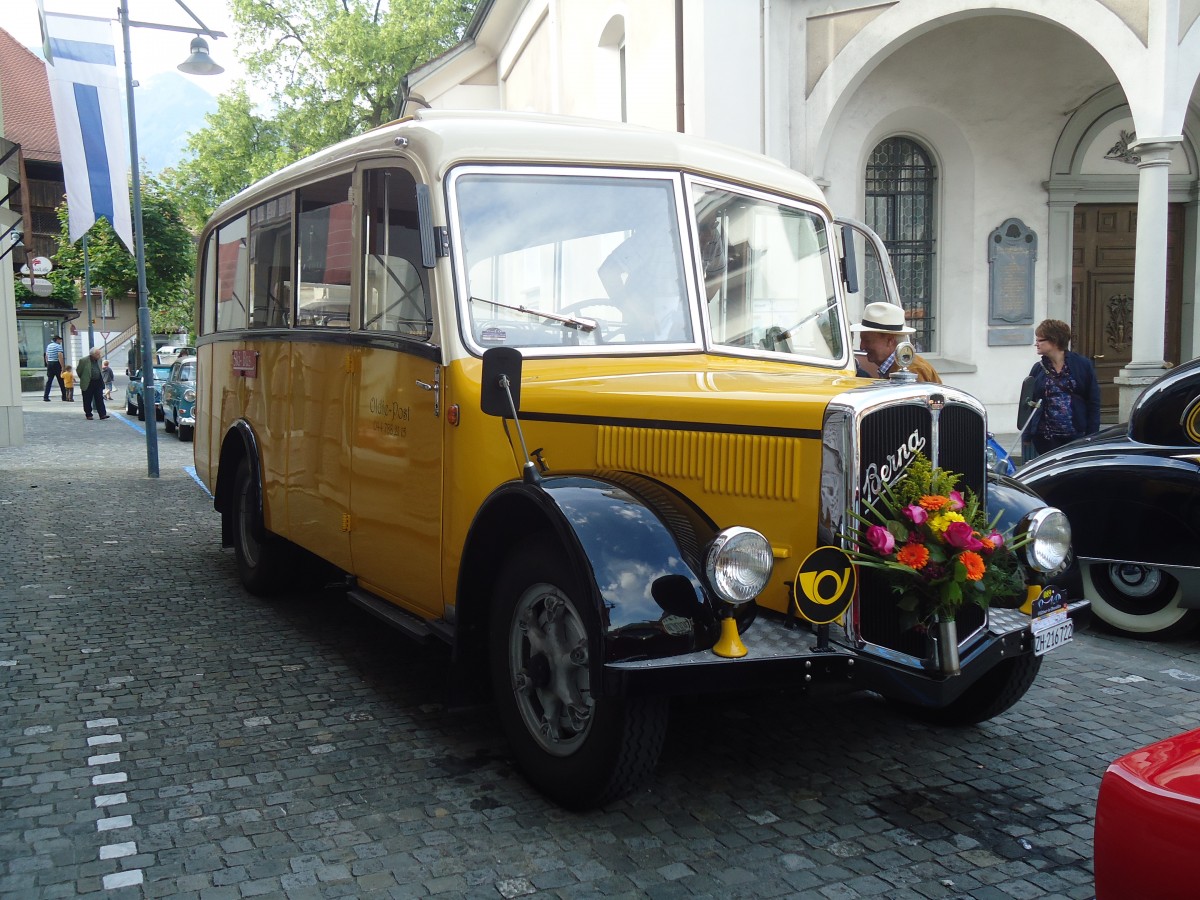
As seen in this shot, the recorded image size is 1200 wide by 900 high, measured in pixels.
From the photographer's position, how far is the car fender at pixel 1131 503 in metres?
5.53

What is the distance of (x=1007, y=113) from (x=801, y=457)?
11.7 metres

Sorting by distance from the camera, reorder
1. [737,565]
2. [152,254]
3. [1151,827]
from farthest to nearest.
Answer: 1. [152,254]
2. [737,565]
3. [1151,827]

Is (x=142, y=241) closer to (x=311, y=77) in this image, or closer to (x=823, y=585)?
(x=823, y=585)

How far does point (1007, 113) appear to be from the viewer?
13508 mm

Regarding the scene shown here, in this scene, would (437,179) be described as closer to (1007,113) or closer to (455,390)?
(455,390)

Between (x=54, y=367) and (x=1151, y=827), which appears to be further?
(x=54, y=367)

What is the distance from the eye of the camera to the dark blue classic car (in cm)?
557

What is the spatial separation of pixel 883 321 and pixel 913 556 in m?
2.96

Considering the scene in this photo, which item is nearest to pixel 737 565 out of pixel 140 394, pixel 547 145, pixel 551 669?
pixel 551 669

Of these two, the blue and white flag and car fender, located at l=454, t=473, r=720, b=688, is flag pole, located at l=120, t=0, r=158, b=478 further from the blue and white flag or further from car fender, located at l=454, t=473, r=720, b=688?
car fender, located at l=454, t=473, r=720, b=688

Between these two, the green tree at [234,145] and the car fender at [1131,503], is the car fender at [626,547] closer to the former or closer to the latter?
the car fender at [1131,503]

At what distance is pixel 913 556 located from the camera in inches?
131

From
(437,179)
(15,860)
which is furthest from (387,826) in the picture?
(437,179)

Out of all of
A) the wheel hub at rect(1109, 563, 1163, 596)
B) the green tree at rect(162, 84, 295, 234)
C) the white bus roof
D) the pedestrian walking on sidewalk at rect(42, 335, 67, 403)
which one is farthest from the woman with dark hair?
the pedestrian walking on sidewalk at rect(42, 335, 67, 403)
